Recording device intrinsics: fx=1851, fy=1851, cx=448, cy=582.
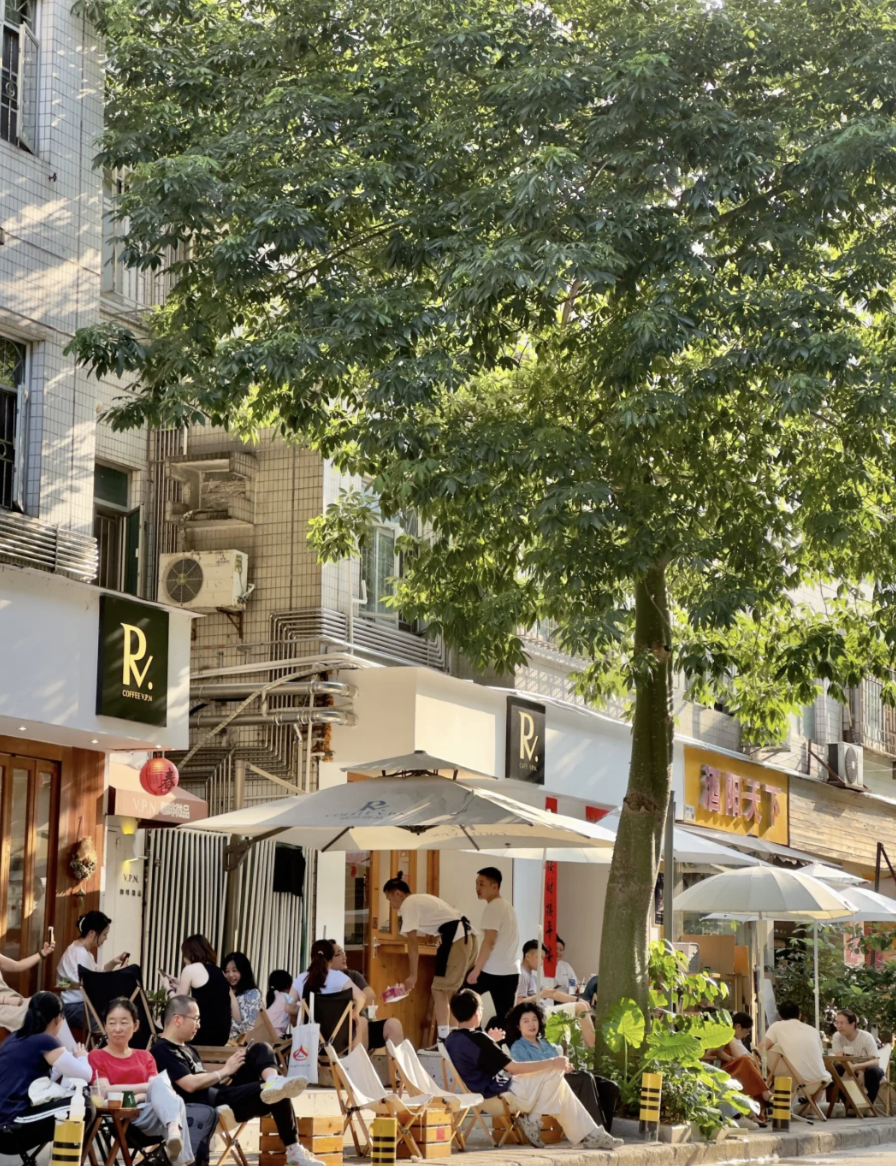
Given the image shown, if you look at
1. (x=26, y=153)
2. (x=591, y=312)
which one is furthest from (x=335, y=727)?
(x=26, y=153)

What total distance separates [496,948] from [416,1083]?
3.87 meters

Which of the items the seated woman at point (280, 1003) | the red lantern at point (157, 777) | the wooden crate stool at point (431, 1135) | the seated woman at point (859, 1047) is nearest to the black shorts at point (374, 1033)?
the seated woman at point (280, 1003)

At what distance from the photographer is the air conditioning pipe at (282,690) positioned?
20.2m

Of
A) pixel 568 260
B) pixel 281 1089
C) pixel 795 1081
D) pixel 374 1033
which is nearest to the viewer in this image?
pixel 281 1089

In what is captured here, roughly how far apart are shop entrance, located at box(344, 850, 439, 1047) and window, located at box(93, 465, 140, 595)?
165 inches

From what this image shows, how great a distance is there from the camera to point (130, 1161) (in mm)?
10492

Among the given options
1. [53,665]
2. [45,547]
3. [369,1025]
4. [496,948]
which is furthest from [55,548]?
[496,948]

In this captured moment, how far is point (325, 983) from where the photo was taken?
15.1 metres

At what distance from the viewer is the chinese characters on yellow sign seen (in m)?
28.6

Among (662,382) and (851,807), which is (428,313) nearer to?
(662,382)

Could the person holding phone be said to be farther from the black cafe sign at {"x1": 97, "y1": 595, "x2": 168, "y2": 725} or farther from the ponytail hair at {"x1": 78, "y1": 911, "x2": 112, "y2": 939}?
the black cafe sign at {"x1": 97, "y1": 595, "x2": 168, "y2": 725}

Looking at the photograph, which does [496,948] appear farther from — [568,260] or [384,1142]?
[568,260]

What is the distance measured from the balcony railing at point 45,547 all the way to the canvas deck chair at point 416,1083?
5.25 metres

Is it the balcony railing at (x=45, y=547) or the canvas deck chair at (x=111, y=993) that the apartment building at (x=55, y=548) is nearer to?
the balcony railing at (x=45, y=547)
